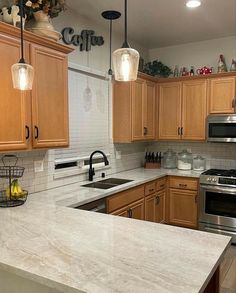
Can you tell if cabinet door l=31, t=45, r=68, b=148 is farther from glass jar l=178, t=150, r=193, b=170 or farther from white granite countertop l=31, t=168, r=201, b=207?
glass jar l=178, t=150, r=193, b=170

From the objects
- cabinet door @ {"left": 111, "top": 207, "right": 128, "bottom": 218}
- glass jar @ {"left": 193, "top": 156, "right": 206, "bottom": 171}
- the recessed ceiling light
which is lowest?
cabinet door @ {"left": 111, "top": 207, "right": 128, "bottom": 218}

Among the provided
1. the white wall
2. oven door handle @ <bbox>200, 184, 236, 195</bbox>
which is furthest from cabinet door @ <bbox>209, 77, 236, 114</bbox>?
oven door handle @ <bbox>200, 184, 236, 195</bbox>

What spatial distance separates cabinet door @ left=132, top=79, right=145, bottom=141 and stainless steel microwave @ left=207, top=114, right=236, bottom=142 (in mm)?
952

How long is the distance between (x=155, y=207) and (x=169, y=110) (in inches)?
59.8

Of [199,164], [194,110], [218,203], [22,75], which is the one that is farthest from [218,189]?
[22,75]

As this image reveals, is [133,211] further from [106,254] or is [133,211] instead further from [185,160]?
[106,254]

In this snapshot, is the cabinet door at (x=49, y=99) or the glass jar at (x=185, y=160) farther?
the glass jar at (x=185, y=160)

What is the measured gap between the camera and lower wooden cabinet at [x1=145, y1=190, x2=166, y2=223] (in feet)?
11.9

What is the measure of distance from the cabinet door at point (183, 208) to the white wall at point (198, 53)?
195cm

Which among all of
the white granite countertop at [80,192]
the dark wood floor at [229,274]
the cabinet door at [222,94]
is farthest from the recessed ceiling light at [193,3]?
the dark wood floor at [229,274]

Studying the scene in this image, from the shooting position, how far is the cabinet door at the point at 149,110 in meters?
4.14

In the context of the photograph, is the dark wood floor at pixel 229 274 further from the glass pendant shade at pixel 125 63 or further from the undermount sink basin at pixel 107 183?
the glass pendant shade at pixel 125 63

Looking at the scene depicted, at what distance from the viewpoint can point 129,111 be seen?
379 centimetres

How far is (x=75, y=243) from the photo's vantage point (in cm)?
145
